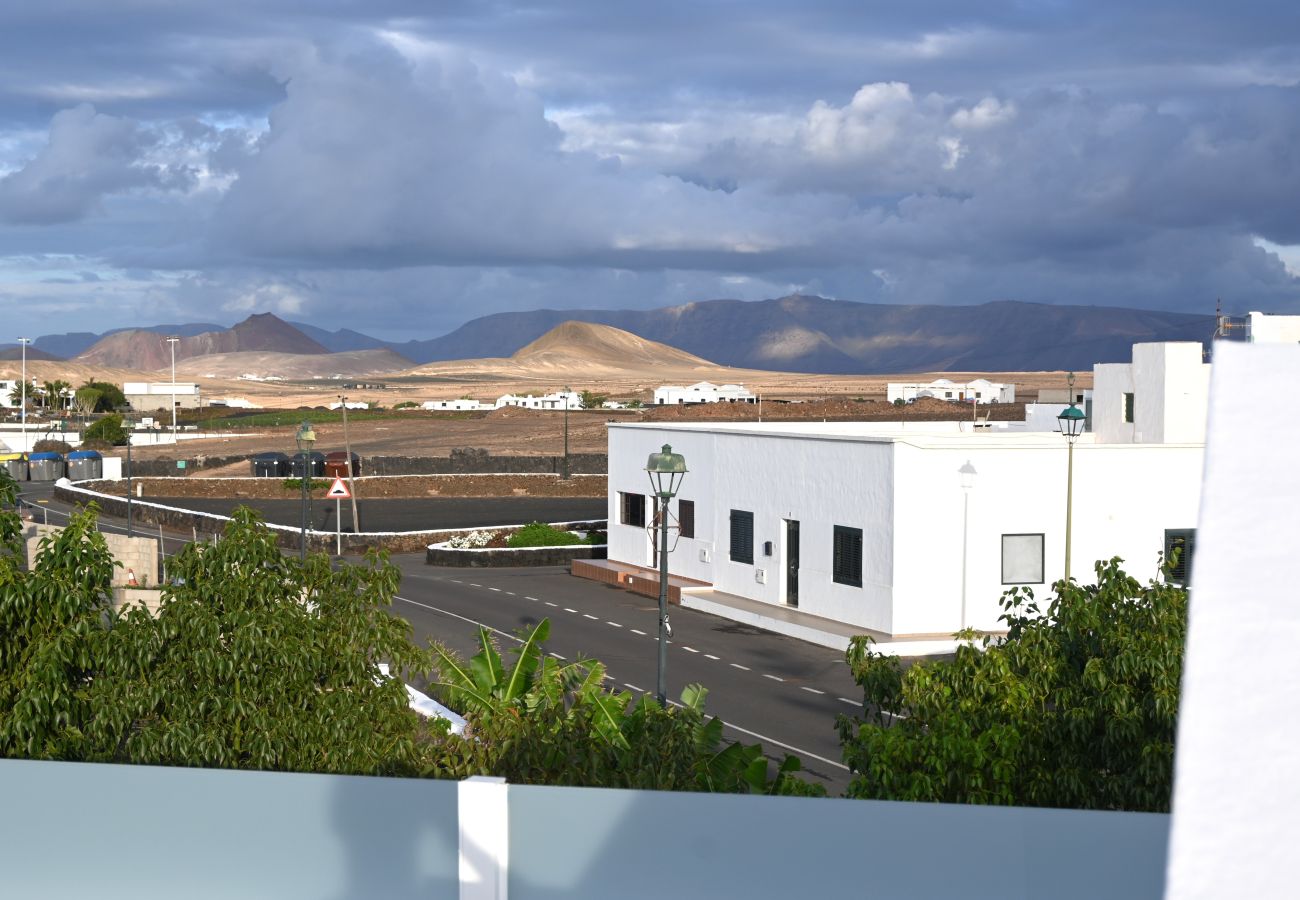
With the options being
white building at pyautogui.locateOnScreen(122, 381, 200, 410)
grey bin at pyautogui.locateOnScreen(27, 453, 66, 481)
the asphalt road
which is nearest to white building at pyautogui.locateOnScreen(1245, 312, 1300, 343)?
the asphalt road

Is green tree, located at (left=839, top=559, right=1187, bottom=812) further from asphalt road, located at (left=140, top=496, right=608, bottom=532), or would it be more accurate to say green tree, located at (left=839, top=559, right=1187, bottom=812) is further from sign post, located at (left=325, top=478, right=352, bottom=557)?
asphalt road, located at (left=140, top=496, right=608, bottom=532)

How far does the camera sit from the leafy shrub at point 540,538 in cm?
4141

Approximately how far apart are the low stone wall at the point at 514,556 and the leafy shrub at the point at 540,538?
507 millimetres

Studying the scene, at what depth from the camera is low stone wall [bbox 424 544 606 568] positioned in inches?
1585

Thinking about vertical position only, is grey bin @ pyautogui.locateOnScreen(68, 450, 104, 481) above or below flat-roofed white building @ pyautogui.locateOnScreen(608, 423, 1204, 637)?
below

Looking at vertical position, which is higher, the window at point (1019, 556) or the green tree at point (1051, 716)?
the green tree at point (1051, 716)

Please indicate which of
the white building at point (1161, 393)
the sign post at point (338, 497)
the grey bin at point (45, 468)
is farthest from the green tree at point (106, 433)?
the white building at point (1161, 393)

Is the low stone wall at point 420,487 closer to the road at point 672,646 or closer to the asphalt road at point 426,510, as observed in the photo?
the asphalt road at point 426,510

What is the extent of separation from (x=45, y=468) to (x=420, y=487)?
94.3ft

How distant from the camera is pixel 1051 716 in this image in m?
10.1

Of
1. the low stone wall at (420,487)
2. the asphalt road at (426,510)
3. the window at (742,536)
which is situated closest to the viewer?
the window at (742,536)

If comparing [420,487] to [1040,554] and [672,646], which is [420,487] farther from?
[1040,554]

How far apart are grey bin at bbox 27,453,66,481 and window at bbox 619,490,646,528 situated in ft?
172

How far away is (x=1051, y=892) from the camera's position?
6035mm
